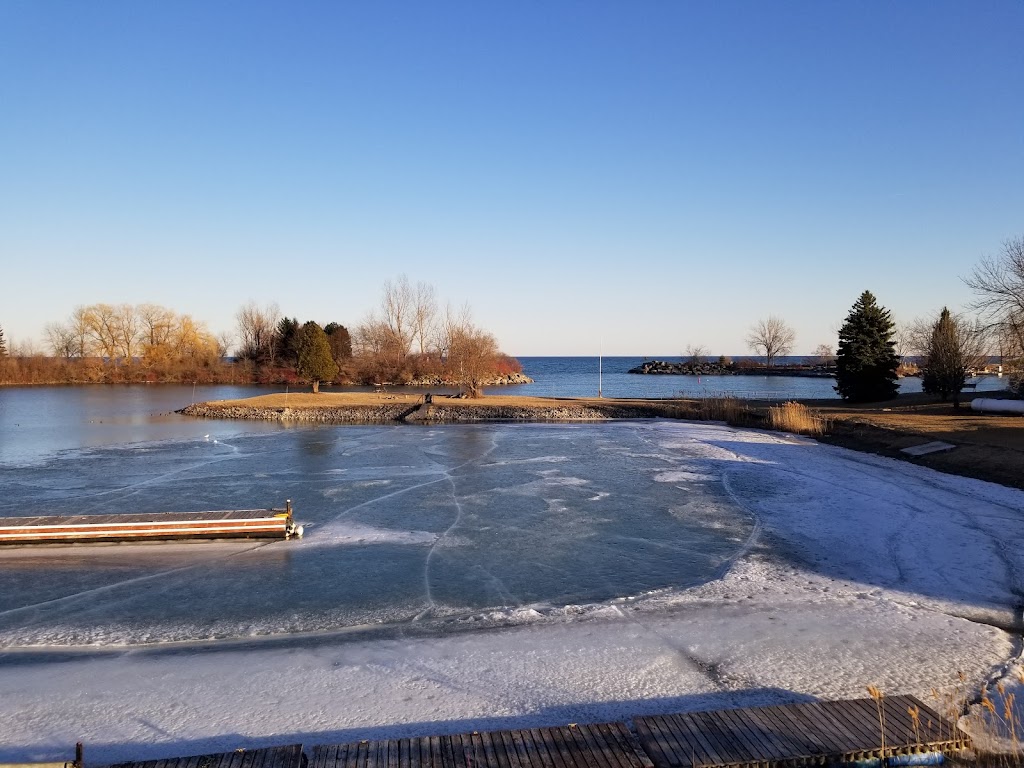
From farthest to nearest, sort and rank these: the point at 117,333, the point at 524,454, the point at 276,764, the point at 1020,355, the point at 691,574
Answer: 1. the point at 117,333
2. the point at 1020,355
3. the point at 524,454
4. the point at 691,574
5. the point at 276,764

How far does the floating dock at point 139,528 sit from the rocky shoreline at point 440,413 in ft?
67.7

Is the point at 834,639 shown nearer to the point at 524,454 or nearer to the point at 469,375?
the point at 524,454

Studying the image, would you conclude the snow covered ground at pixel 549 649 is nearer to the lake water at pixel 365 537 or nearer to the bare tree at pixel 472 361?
the lake water at pixel 365 537

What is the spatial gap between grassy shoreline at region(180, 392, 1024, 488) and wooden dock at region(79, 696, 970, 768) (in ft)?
44.1

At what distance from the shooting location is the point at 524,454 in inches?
849

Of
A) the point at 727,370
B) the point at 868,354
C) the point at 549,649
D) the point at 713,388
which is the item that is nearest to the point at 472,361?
the point at 868,354

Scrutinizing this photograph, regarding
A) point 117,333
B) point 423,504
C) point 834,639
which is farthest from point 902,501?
point 117,333

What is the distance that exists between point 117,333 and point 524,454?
69.5m

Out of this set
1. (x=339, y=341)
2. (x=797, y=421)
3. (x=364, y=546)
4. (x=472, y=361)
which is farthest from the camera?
(x=339, y=341)

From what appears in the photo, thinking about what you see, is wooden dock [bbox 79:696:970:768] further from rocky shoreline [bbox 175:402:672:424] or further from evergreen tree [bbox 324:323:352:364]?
evergreen tree [bbox 324:323:352:364]

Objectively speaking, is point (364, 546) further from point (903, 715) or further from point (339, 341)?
point (339, 341)

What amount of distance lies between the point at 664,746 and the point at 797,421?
76.5 ft

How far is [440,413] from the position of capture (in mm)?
33562

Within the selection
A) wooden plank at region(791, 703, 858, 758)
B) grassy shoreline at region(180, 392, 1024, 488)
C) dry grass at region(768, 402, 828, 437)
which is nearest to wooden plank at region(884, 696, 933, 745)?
wooden plank at region(791, 703, 858, 758)
